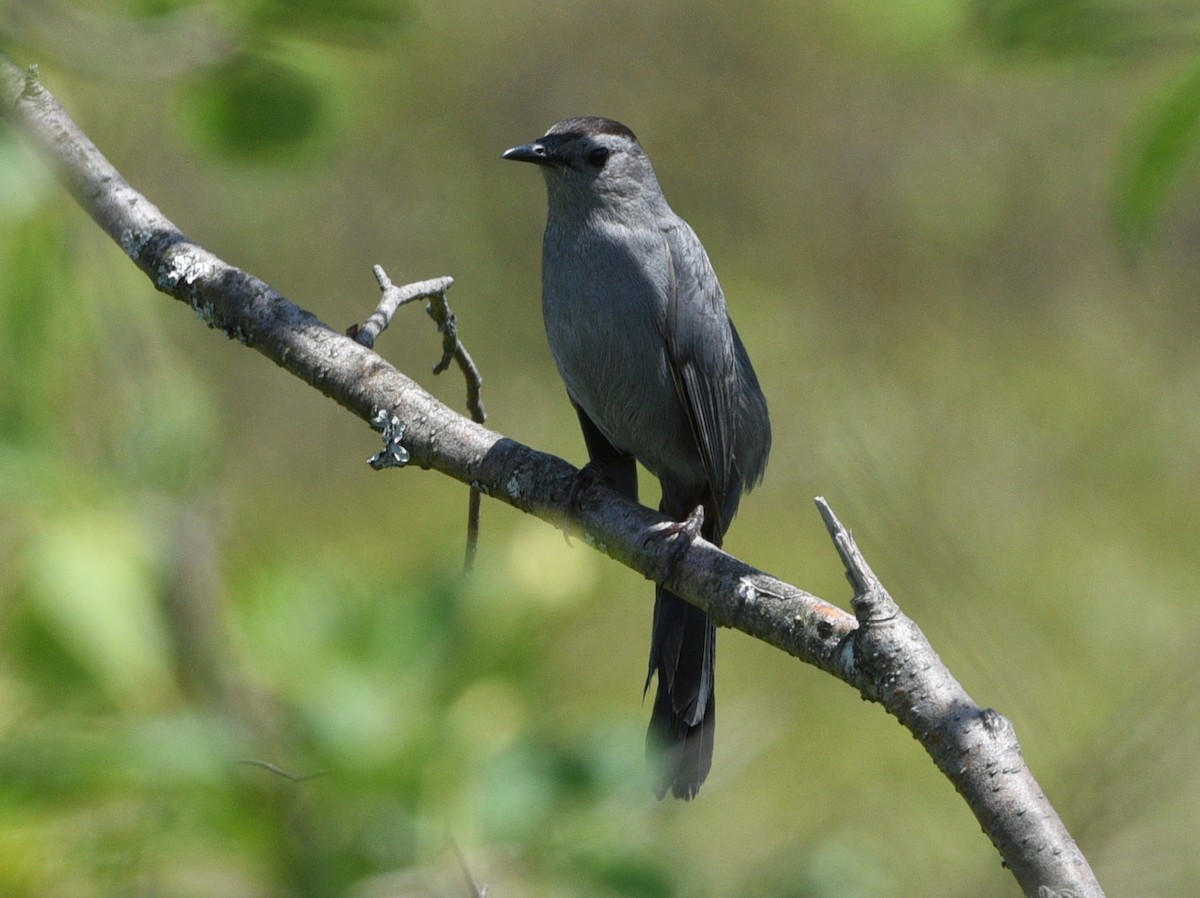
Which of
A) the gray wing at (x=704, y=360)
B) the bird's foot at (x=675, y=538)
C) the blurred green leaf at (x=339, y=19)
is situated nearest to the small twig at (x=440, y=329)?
the bird's foot at (x=675, y=538)

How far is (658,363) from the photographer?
301 centimetres

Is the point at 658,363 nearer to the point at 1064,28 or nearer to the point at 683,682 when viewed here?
the point at 683,682

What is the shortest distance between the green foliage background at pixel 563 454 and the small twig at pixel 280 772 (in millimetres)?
19

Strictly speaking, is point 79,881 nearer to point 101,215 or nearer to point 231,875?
point 231,875

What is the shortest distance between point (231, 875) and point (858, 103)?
646cm

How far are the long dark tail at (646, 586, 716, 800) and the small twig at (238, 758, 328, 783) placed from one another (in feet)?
4.78

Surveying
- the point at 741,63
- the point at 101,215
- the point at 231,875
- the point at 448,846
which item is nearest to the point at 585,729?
the point at 448,846

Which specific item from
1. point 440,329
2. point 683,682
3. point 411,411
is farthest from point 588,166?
point 683,682

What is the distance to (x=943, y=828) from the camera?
5059mm

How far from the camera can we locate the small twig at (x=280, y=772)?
1.47 meters

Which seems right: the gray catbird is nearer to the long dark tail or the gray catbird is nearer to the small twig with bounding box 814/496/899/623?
the long dark tail

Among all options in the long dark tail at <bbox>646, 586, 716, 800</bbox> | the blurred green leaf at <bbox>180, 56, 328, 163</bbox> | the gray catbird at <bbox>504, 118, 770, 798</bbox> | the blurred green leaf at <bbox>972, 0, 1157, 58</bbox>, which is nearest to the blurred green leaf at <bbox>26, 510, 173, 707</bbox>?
the blurred green leaf at <bbox>180, 56, 328, 163</bbox>

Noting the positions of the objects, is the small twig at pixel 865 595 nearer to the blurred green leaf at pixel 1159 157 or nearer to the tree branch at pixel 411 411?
the tree branch at pixel 411 411

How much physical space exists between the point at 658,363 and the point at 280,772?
1713 mm
